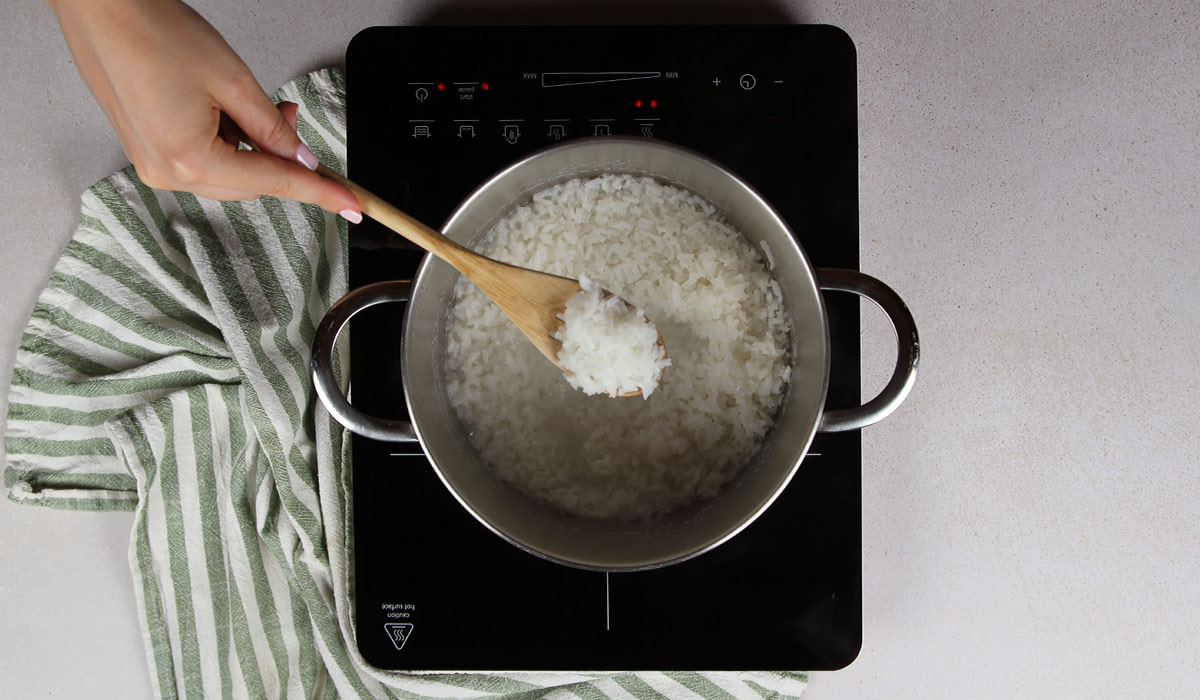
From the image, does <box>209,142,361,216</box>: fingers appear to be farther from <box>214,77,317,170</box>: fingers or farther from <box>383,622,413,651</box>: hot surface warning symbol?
<box>383,622,413,651</box>: hot surface warning symbol

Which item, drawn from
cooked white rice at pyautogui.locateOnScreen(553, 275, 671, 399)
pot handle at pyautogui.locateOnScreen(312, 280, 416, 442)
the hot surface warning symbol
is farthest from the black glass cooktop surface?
cooked white rice at pyautogui.locateOnScreen(553, 275, 671, 399)

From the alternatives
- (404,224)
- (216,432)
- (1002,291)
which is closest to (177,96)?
(404,224)

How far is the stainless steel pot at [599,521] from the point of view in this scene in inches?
28.6

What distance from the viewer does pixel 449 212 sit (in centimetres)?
88

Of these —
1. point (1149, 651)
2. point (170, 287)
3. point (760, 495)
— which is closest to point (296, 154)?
point (170, 287)

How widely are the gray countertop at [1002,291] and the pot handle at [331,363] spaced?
37 cm

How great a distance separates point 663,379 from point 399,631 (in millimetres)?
416

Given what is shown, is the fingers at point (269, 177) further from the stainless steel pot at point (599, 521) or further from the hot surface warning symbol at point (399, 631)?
the hot surface warning symbol at point (399, 631)

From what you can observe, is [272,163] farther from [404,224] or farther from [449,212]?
[449,212]

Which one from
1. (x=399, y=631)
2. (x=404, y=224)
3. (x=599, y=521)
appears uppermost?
(x=404, y=224)

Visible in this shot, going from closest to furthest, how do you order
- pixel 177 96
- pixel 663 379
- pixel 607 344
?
pixel 177 96
pixel 607 344
pixel 663 379

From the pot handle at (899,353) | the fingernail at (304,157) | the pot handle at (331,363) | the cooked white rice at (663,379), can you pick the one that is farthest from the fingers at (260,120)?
the pot handle at (899,353)

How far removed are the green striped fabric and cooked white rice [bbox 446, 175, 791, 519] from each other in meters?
0.23

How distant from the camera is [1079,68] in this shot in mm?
937
